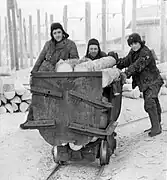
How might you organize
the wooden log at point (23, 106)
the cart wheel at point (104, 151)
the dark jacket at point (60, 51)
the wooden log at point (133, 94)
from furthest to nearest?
the wooden log at point (133, 94) → the wooden log at point (23, 106) → the dark jacket at point (60, 51) → the cart wheel at point (104, 151)

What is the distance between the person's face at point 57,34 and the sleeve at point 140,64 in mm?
1274

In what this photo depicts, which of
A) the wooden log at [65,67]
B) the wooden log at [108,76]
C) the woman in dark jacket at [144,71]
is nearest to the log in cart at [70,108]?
the wooden log at [108,76]

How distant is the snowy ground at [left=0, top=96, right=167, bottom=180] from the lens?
18.1 feet

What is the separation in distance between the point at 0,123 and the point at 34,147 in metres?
2.21

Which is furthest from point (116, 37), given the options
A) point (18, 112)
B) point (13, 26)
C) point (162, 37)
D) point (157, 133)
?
point (157, 133)

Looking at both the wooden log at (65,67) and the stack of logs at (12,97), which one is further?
the stack of logs at (12,97)

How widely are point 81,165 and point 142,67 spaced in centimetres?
197

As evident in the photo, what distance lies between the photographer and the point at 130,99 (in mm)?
12555

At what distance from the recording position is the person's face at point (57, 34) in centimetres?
634

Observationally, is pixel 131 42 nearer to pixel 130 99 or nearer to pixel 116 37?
pixel 130 99

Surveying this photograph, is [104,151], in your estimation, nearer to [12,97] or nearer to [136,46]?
Result: [136,46]

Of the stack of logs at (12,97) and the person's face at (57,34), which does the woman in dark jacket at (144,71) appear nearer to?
the person's face at (57,34)

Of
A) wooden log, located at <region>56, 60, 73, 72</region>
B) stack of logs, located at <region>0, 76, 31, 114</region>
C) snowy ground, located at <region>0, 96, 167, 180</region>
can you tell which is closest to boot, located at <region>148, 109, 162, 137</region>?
snowy ground, located at <region>0, 96, 167, 180</region>

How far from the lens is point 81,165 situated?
6.31 m
